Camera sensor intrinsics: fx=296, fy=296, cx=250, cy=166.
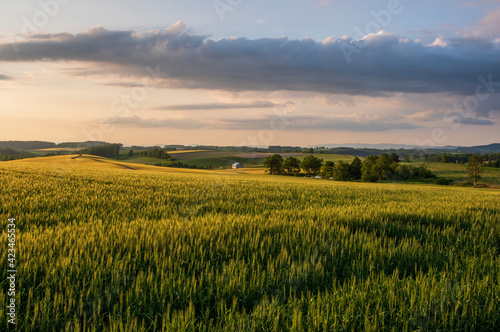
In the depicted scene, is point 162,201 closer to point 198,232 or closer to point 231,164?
point 198,232

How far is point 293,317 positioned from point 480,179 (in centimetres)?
12255

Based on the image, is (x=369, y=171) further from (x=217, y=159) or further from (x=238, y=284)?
(x=238, y=284)

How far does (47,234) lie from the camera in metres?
4.94

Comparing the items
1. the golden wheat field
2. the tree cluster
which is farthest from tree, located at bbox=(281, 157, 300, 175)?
the tree cluster

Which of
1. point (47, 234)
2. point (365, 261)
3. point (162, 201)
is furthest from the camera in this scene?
point (162, 201)

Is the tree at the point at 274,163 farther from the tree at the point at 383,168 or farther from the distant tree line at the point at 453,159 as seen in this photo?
the distant tree line at the point at 453,159

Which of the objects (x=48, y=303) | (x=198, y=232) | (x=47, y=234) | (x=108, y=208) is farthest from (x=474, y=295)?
(x=108, y=208)

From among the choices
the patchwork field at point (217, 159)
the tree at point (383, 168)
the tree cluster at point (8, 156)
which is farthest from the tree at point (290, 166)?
the tree cluster at point (8, 156)

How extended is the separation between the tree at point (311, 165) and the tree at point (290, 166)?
210cm

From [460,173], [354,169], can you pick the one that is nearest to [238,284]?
[354,169]

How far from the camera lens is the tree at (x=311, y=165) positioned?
344 ft

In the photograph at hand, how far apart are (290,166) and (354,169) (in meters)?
21.6

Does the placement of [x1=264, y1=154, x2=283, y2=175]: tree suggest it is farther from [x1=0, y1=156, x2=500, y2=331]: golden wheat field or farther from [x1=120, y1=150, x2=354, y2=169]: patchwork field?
[x1=0, y1=156, x2=500, y2=331]: golden wheat field

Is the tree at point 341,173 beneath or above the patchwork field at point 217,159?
beneath
